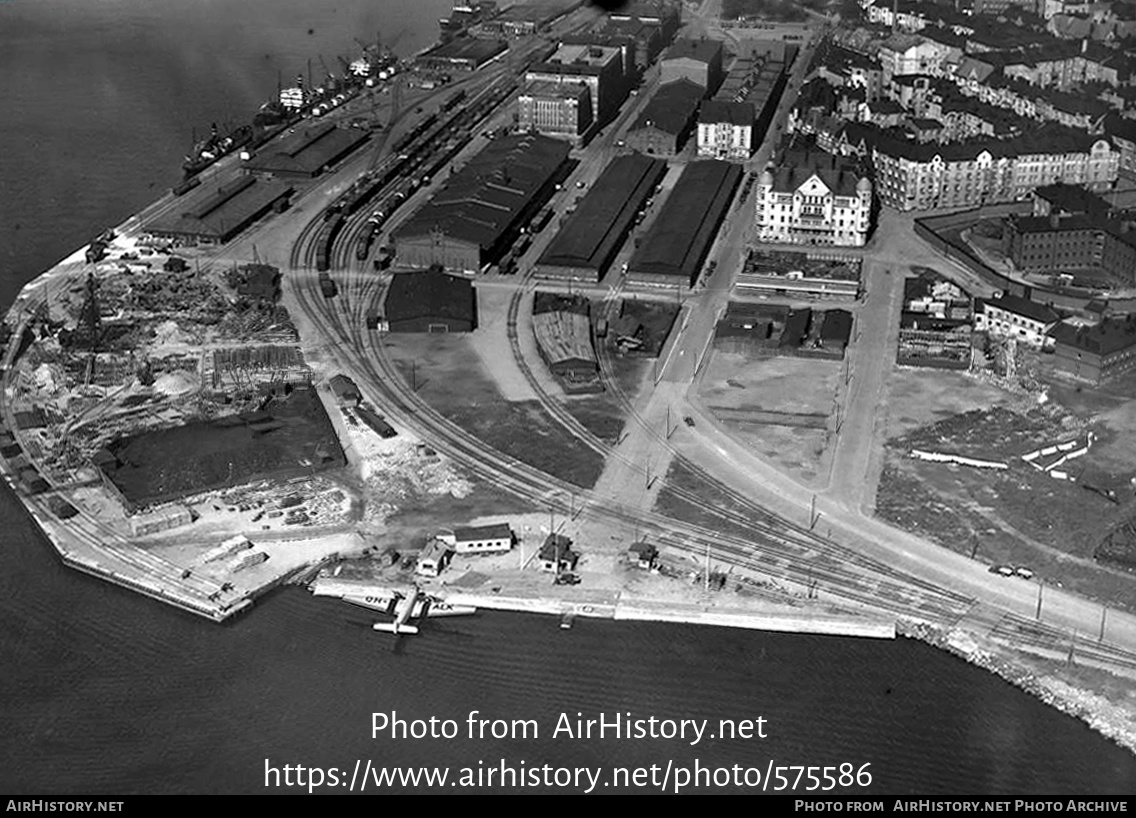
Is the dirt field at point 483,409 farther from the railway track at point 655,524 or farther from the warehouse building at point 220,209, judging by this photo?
the warehouse building at point 220,209

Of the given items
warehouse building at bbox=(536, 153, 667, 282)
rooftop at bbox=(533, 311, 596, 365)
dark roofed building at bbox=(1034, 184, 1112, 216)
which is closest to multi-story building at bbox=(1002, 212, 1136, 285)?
dark roofed building at bbox=(1034, 184, 1112, 216)

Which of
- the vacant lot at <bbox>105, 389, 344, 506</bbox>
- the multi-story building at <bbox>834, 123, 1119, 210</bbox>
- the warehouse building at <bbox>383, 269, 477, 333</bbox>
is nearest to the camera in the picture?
the vacant lot at <bbox>105, 389, 344, 506</bbox>

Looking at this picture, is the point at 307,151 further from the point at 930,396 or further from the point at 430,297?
the point at 930,396

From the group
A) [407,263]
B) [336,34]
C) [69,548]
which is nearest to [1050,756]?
[69,548]

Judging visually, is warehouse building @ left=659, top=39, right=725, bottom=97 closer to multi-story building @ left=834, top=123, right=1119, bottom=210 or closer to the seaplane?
multi-story building @ left=834, top=123, right=1119, bottom=210

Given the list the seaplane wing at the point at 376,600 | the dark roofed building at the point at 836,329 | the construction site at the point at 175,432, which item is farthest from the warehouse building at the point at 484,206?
the seaplane wing at the point at 376,600
